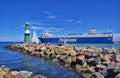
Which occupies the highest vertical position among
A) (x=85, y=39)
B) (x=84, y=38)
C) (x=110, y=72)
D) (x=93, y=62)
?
(x=84, y=38)

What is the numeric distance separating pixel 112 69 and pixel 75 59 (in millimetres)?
5636

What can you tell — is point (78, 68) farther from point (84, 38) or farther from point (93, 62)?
point (84, 38)

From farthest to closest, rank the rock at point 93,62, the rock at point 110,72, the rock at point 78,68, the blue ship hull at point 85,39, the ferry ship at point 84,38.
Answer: the ferry ship at point 84,38 → the blue ship hull at point 85,39 → the rock at point 93,62 → the rock at point 78,68 → the rock at point 110,72

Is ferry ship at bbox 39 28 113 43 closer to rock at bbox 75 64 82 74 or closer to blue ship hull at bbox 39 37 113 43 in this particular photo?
blue ship hull at bbox 39 37 113 43

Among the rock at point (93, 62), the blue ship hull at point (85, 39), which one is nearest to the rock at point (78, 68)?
the rock at point (93, 62)

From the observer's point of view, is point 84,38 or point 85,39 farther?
point 84,38

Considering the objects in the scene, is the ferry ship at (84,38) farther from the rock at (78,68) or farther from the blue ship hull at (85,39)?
the rock at (78,68)

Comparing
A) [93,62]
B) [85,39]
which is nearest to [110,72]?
[93,62]

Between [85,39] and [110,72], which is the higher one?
[85,39]

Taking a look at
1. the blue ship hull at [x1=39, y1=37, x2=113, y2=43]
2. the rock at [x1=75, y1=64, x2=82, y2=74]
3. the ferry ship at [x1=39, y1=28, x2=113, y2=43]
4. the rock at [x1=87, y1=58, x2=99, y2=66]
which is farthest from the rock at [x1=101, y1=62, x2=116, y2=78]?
the blue ship hull at [x1=39, y1=37, x2=113, y2=43]

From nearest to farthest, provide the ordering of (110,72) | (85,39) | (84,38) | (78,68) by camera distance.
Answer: (110,72)
(78,68)
(85,39)
(84,38)

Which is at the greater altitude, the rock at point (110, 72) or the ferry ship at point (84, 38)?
the ferry ship at point (84, 38)

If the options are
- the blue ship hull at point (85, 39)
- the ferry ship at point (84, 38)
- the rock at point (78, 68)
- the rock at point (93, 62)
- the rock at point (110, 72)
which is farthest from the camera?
the ferry ship at point (84, 38)

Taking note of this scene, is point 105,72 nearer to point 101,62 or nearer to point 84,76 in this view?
point 84,76
